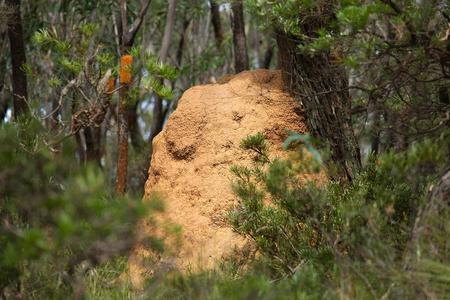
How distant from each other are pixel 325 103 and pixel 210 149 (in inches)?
45.7

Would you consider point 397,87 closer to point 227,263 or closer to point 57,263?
point 227,263

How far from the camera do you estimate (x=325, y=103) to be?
522 centimetres

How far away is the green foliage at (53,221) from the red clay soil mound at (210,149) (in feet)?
4.41

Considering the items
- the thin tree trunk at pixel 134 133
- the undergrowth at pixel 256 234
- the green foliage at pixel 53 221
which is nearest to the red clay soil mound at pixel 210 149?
the undergrowth at pixel 256 234

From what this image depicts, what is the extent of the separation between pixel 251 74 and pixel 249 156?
0.97m

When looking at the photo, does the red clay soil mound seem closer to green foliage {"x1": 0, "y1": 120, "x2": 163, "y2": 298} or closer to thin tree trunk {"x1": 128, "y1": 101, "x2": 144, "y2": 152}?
green foliage {"x1": 0, "y1": 120, "x2": 163, "y2": 298}

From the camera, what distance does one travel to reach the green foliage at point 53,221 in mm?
2959

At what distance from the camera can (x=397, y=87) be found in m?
4.36

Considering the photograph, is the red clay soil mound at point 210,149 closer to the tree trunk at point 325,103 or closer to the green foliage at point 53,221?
the tree trunk at point 325,103

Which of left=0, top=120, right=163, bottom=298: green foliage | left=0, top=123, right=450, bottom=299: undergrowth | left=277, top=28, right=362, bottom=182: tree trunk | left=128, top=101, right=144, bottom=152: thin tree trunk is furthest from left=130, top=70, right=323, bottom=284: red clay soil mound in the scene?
left=128, top=101, right=144, bottom=152: thin tree trunk

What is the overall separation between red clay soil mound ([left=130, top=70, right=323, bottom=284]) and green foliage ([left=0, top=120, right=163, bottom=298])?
1343mm

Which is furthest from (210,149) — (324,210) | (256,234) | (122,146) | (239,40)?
(239,40)

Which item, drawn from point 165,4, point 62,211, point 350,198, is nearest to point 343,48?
point 350,198

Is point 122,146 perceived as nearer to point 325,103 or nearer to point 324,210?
point 325,103
